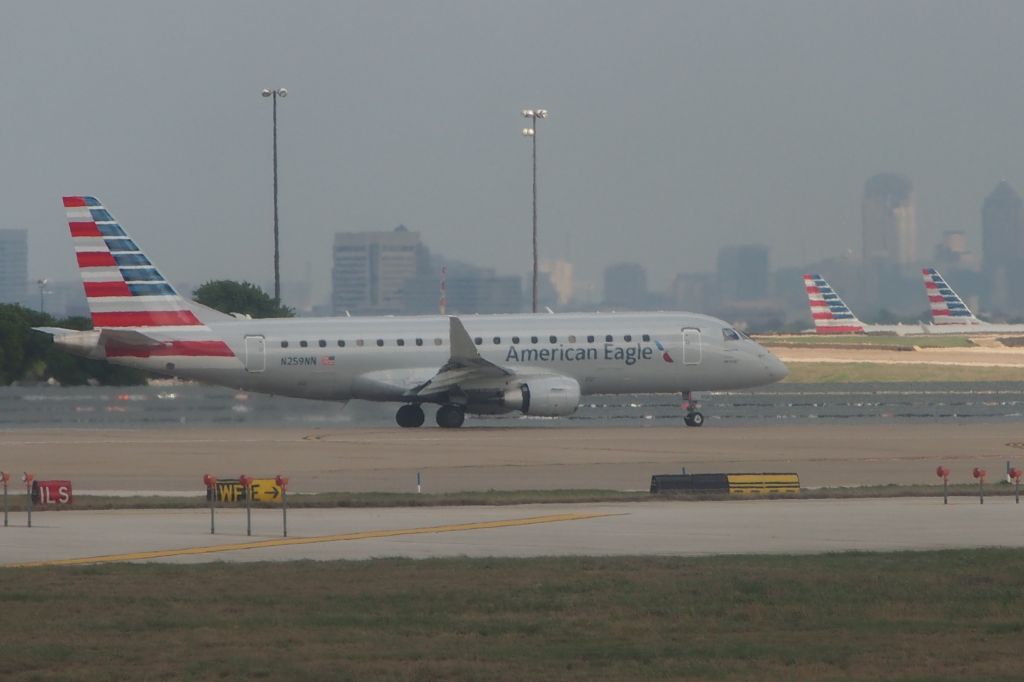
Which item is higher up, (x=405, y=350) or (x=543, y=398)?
(x=405, y=350)

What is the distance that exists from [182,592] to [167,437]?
97.0ft

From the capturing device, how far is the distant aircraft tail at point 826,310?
13344 cm

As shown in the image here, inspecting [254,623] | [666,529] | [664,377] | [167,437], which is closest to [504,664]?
[254,623]

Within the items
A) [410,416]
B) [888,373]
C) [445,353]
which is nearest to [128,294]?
[410,416]

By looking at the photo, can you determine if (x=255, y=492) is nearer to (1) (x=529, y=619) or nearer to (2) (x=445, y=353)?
(1) (x=529, y=619)

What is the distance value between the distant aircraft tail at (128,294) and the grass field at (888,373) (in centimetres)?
3666

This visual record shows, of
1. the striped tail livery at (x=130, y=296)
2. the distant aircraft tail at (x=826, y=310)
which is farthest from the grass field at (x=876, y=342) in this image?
the striped tail livery at (x=130, y=296)

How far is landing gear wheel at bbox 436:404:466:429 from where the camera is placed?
50156 mm

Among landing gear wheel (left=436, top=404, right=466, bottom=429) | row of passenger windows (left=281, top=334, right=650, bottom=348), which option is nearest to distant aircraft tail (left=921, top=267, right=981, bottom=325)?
row of passenger windows (left=281, top=334, right=650, bottom=348)

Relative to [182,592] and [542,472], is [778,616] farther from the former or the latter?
[542,472]

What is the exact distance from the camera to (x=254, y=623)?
1600cm

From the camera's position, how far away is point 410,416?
168 ft

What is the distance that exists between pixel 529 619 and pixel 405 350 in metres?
34.4

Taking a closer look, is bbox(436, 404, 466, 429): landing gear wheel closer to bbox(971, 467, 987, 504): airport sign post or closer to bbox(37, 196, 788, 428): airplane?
bbox(37, 196, 788, 428): airplane
